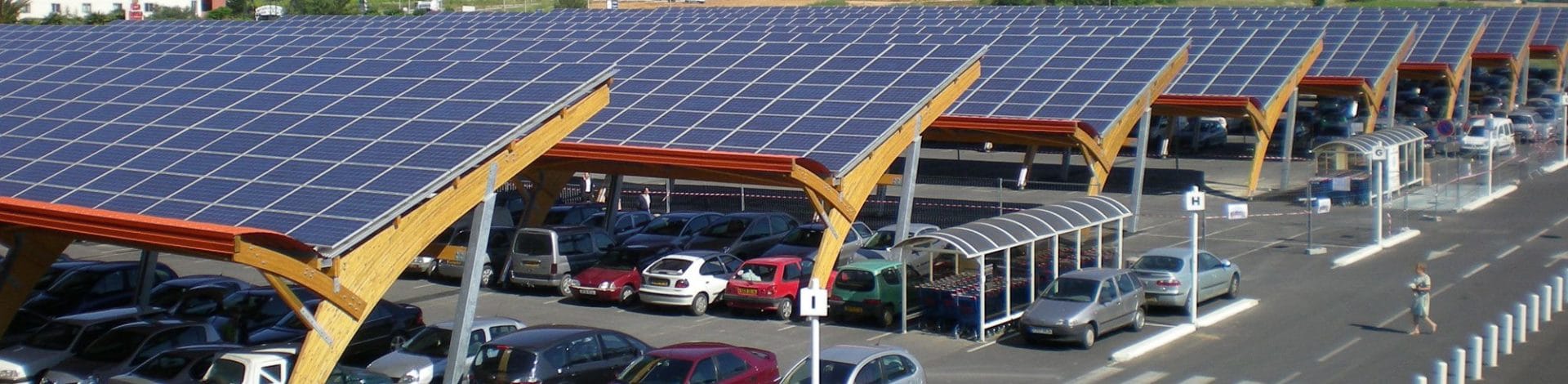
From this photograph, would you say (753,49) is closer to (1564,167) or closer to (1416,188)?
(1416,188)

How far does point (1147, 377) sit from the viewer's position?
64.3ft

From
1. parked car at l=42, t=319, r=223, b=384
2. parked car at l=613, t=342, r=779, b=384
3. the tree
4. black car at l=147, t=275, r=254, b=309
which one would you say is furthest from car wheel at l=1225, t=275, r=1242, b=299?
the tree

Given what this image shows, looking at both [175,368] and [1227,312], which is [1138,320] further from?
[175,368]

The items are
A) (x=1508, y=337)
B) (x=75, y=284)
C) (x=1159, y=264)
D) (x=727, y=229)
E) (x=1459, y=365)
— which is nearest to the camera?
(x=1459, y=365)

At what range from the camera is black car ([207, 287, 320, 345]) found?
23047 mm

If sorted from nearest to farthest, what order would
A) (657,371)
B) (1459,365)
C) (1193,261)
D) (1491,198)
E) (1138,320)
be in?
(657,371) → (1459,365) → (1138,320) → (1193,261) → (1491,198)

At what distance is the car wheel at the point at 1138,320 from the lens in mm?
22984

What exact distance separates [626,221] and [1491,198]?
73.3 ft

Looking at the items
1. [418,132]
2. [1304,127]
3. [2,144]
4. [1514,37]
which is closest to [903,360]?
[418,132]

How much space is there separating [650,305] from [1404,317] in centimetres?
1265

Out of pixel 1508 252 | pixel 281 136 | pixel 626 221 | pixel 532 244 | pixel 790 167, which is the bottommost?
pixel 1508 252

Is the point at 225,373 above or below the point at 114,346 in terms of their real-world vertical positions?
above

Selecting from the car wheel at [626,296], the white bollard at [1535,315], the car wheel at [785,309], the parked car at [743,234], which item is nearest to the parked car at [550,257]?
the car wheel at [626,296]

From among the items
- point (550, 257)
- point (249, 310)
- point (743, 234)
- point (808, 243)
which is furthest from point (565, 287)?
point (249, 310)
